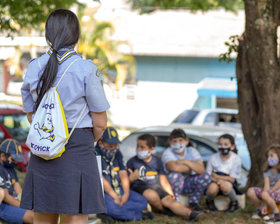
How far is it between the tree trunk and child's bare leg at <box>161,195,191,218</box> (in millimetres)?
1834

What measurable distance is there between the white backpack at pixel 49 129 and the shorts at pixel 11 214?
275 cm

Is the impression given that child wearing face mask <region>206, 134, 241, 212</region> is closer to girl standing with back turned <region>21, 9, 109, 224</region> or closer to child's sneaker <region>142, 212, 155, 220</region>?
child's sneaker <region>142, 212, 155, 220</region>

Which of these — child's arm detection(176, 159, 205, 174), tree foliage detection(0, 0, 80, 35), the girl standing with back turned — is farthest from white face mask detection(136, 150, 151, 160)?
the girl standing with back turned

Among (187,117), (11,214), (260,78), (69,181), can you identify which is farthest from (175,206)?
(187,117)

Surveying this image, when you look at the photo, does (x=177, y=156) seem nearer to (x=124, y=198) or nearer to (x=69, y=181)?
(x=124, y=198)

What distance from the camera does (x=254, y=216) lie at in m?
6.87

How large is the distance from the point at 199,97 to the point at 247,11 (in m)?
17.3

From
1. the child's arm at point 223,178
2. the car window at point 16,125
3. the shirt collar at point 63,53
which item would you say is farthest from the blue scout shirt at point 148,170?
the car window at point 16,125

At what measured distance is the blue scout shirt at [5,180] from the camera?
19.6 ft

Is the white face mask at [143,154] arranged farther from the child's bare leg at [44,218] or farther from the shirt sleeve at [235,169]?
the child's bare leg at [44,218]

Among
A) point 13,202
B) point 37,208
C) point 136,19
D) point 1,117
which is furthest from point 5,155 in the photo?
point 136,19

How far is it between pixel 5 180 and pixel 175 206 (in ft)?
6.95

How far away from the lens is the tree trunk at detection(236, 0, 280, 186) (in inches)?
307

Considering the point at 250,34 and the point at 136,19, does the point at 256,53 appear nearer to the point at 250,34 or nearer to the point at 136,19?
the point at 250,34
